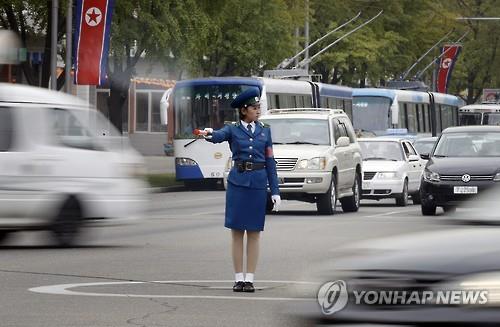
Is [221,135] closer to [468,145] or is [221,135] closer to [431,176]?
[431,176]

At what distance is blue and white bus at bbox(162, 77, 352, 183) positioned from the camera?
41375 mm

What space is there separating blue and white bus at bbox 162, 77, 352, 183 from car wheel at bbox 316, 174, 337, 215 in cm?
1309

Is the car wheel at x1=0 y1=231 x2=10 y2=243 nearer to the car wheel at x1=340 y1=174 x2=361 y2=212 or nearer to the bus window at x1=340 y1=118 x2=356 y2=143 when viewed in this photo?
the car wheel at x1=340 y1=174 x2=361 y2=212

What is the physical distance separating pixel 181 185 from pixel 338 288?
35.8 m

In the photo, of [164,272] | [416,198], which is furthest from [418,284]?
[416,198]

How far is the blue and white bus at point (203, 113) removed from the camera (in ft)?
136

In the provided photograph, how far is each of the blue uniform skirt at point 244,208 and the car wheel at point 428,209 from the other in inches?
544

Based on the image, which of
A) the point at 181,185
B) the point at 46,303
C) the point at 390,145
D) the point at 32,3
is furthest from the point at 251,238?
the point at 181,185

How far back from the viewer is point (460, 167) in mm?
26750

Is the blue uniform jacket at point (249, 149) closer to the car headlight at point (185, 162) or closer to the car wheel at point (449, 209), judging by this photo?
the car wheel at point (449, 209)

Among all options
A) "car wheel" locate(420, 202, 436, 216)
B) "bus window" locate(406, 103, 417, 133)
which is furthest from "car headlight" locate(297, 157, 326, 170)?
"bus window" locate(406, 103, 417, 133)

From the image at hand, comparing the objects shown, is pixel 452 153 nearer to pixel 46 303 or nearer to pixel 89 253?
pixel 89 253

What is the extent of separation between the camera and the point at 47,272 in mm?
15562

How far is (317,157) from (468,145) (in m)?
2.81
